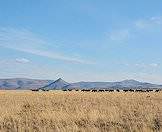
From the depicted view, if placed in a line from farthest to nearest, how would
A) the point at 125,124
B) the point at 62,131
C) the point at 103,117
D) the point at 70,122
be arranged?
the point at 103,117, the point at 70,122, the point at 125,124, the point at 62,131

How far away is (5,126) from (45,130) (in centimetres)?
227

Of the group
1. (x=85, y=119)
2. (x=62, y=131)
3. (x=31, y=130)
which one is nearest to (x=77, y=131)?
(x=62, y=131)

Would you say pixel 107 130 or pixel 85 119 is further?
pixel 85 119

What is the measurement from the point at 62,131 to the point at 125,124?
2776mm

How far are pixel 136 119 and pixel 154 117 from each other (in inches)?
32.9

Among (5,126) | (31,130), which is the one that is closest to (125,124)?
(31,130)

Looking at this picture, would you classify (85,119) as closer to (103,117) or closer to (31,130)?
(103,117)

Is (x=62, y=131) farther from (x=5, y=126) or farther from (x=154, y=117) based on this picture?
(x=154, y=117)

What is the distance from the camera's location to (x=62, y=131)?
13797 millimetres

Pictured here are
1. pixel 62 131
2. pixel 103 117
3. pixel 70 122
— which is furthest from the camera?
pixel 103 117

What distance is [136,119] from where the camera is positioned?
16.6 meters

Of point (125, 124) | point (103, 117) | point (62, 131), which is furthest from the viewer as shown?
point (103, 117)

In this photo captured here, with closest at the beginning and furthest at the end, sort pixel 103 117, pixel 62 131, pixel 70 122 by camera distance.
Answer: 1. pixel 62 131
2. pixel 70 122
3. pixel 103 117

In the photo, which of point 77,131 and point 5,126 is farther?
point 5,126
